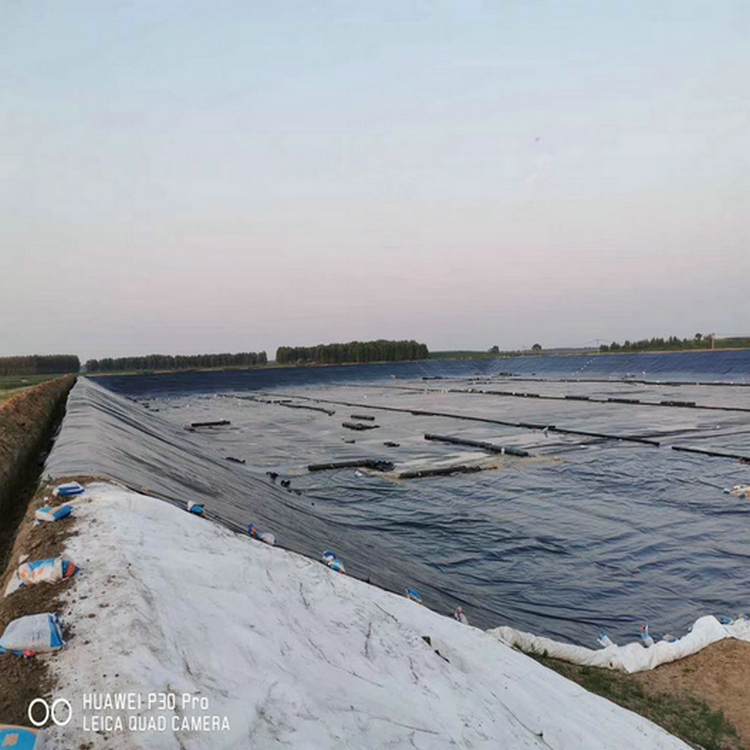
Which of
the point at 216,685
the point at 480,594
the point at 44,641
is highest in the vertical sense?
the point at 44,641

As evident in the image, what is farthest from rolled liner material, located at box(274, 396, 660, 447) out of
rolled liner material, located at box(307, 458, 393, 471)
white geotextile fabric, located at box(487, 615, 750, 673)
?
white geotextile fabric, located at box(487, 615, 750, 673)

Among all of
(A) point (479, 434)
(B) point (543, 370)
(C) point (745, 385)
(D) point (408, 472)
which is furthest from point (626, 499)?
(B) point (543, 370)

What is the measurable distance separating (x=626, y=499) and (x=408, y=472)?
903 cm

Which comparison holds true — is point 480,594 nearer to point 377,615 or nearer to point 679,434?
point 377,615

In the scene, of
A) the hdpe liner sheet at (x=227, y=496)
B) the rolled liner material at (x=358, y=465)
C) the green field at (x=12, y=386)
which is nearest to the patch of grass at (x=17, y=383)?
the green field at (x=12, y=386)

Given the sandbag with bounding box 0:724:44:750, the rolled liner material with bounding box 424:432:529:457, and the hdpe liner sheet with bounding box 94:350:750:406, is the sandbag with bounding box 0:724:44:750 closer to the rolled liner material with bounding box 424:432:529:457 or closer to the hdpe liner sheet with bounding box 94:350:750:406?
the rolled liner material with bounding box 424:432:529:457

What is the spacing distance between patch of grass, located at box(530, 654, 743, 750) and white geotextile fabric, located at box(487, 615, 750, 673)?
18 cm

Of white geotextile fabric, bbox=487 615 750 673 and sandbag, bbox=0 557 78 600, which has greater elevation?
sandbag, bbox=0 557 78 600

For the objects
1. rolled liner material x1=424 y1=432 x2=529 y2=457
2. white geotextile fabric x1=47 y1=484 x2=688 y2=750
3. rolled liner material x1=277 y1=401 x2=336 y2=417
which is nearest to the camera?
white geotextile fabric x1=47 y1=484 x2=688 y2=750

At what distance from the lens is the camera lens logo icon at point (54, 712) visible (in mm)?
3189

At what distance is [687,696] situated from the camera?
7.92m

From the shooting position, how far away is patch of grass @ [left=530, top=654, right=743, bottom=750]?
6.88 metres

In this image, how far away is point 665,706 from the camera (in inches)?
297

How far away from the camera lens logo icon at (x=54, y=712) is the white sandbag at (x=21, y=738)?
9 cm
